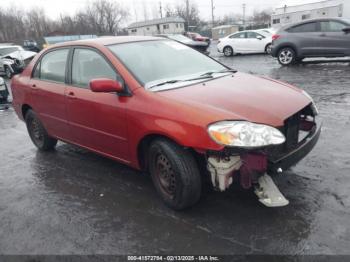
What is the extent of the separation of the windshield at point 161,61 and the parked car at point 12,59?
1400cm

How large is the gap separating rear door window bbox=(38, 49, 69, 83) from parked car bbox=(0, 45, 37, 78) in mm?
12601

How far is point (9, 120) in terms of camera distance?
778 cm

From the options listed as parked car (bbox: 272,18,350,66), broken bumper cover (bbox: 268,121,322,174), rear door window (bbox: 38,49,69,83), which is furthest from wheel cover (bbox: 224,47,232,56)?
broken bumper cover (bbox: 268,121,322,174)

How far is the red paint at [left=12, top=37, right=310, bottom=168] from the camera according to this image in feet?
9.64

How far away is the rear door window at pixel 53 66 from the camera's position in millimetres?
4445

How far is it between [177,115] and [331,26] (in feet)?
34.6

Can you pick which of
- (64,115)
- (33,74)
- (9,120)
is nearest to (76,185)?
(64,115)

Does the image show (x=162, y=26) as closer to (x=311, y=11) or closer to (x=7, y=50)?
(x=311, y=11)

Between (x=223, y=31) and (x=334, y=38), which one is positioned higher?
(x=334, y=38)

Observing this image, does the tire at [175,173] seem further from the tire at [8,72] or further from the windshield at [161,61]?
the tire at [8,72]

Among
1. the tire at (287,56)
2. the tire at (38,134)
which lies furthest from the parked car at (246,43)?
the tire at (38,134)

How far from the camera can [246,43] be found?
59.5 feet

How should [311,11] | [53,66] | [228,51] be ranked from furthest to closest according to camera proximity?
1. [311,11]
2. [228,51]
3. [53,66]

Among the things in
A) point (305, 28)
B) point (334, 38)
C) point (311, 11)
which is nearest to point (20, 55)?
point (305, 28)
